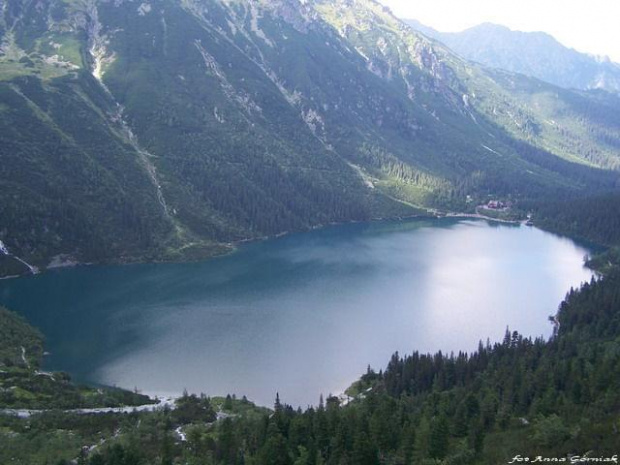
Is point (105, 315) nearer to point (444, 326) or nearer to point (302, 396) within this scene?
point (302, 396)

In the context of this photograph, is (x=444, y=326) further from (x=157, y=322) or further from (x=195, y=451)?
(x=195, y=451)

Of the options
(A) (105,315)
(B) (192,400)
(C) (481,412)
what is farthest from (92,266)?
(C) (481,412)

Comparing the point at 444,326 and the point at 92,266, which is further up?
the point at 92,266

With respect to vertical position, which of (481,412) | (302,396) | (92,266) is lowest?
(302,396)

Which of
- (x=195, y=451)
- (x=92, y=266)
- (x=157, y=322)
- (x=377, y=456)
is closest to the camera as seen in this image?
(x=377, y=456)

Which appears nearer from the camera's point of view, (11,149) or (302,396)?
(302,396)

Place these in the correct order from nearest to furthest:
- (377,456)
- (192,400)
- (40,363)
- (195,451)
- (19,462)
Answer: (377,456)
(19,462)
(195,451)
(192,400)
(40,363)
